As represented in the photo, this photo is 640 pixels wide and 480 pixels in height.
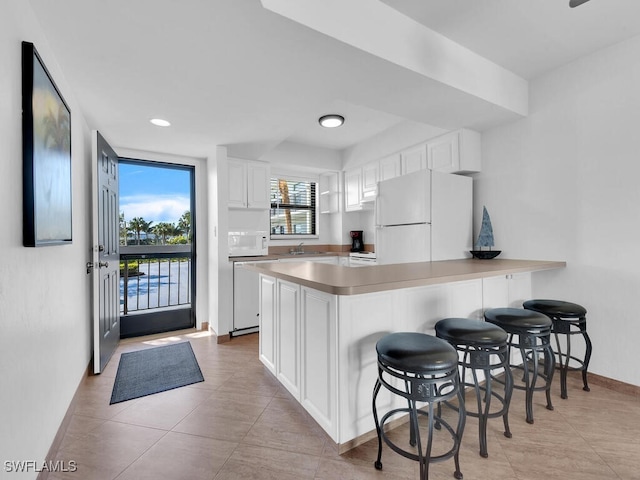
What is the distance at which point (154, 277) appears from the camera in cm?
402

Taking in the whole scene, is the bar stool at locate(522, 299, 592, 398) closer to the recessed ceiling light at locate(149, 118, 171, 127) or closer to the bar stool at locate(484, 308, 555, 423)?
the bar stool at locate(484, 308, 555, 423)

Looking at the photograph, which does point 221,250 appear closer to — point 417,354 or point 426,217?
point 426,217

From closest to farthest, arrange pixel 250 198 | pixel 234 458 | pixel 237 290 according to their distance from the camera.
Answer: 1. pixel 234 458
2. pixel 237 290
3. pixel 250 198

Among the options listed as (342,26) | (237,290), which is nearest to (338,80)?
(342,26)

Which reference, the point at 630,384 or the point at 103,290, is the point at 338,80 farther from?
the point at 630,384

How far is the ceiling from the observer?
1.52 metres

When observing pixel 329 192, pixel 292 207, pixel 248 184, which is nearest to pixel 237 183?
pixel 248 184

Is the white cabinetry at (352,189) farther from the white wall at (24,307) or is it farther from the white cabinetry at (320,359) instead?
the white wall at (24,307)

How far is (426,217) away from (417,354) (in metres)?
1.75

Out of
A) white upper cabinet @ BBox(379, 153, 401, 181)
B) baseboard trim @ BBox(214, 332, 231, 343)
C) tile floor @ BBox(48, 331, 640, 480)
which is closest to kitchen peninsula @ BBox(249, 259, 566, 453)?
tile floor @ BBox(48, 331, 640, 480)

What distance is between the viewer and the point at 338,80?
207cm

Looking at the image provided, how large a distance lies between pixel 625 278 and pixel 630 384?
2.58 feet

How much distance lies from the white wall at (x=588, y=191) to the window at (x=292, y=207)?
2991 mm

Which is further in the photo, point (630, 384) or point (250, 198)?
point (250, 198)
